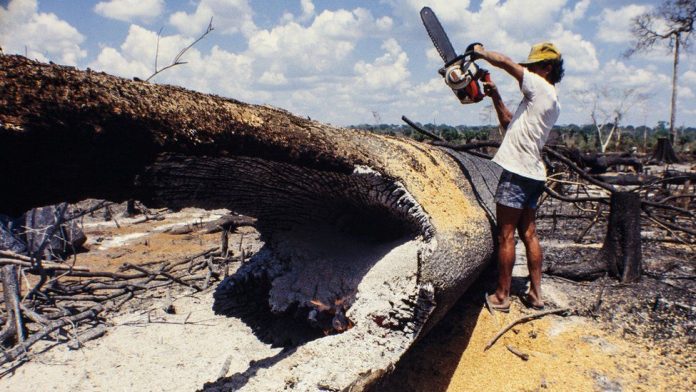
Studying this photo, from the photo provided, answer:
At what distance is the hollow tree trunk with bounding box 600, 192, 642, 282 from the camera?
10.8 feet

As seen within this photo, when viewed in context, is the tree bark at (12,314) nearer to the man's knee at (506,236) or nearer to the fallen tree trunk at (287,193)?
the fallen tree trunk at (287,193)

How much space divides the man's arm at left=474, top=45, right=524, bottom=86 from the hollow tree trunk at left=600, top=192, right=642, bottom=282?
149cm

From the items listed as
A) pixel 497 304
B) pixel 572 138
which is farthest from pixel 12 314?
pixel 572 138

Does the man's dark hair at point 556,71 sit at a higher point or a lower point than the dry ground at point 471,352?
higher

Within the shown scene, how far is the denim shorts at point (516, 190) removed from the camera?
2.67 meters

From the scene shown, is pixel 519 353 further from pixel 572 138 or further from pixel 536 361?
pixel 572 138

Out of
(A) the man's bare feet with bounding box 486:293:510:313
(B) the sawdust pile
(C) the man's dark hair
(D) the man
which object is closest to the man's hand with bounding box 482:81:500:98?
(D) the man

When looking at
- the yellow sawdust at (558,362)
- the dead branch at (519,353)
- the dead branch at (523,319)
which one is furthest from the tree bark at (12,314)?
the dead branch at (519,353)

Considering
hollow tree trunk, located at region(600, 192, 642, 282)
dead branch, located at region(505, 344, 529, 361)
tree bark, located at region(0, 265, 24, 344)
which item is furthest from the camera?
hollow tree trunk, located at region(600, 192, 642, 282)

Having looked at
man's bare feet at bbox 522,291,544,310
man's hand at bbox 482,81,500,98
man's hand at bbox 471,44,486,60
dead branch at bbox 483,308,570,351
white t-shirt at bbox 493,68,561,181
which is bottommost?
dead branch at bbox 483,308,570,351

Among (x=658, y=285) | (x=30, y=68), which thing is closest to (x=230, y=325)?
(x=30, y=68)

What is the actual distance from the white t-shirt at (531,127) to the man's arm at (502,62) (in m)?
0.04

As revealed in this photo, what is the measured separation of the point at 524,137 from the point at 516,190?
1.12 feet

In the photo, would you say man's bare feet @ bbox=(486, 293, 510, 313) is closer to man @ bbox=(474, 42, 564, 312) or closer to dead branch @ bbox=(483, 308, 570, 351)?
man @ bbox=(474, 42, 564, 312)
